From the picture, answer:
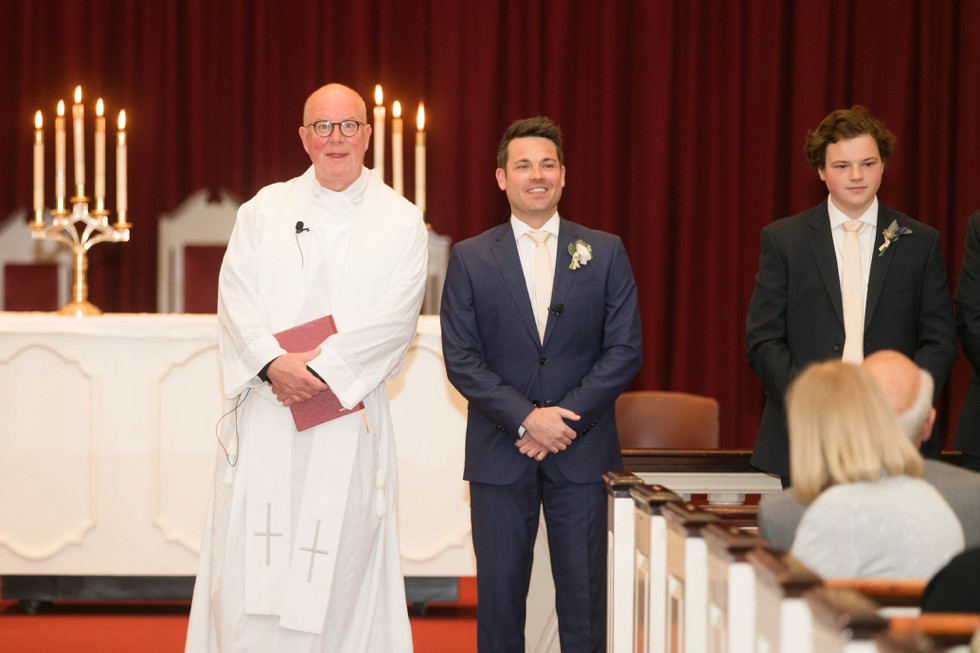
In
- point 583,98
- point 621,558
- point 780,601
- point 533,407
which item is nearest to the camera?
point 780,601

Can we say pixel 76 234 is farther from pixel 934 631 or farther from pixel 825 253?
pixel 934 631

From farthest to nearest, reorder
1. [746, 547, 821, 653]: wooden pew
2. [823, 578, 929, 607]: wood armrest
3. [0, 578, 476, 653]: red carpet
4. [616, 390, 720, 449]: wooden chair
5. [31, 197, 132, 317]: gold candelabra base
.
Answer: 1. [31, 197, 132, 317]: gold candelabra base
2. [616, 390, 720, 449]: wooden chair
3. [0, 578, 476, 653]: red carpet
4. [823, 578, 929, 607]: wood armrest
5. [746, 547, 821, 653]: wooden pew

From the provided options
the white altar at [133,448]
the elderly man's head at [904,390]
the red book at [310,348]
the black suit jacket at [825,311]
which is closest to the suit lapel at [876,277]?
the black suit jacket at [825,311]

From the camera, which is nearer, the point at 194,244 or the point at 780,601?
the point at 780,601

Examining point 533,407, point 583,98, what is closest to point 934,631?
point 533,407

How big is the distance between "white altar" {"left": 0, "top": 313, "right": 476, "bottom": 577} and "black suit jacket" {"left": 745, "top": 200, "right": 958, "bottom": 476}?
1.73 meters

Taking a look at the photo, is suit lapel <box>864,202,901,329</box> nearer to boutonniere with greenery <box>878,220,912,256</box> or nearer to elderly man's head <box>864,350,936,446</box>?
boutonniere with greenery <box>878,220,912,256</box>

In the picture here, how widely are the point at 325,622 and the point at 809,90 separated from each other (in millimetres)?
4733

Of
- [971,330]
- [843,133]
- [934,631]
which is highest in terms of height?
[843,133]

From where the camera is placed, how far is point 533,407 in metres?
3.59

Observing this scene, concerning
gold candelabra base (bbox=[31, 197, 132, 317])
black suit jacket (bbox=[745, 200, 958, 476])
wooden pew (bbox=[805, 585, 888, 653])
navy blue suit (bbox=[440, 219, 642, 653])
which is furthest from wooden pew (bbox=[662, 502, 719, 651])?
gold candelabra base (bbox=[31, 197, 132, 317])

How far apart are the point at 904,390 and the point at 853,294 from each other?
136 cm

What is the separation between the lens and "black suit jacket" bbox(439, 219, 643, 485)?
365cm

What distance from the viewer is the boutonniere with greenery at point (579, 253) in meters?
3.78
